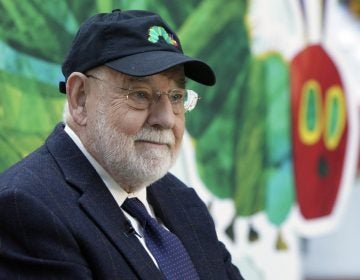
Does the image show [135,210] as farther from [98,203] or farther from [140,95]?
[140,95]

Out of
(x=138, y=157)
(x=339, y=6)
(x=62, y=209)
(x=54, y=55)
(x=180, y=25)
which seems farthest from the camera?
(x=339, y=6)

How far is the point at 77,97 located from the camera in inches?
94.1

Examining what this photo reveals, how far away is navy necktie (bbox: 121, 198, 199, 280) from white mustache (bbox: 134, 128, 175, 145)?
0.60 feet

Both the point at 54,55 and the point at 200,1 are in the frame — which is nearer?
the point at 54,55

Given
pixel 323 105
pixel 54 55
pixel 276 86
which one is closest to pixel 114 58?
pixel 54 55

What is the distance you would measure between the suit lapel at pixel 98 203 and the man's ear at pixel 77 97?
0.06 meters

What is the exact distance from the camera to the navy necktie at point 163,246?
2330 millimetres

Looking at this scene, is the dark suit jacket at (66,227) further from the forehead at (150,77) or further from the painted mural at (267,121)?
the painted mural at (267,121)

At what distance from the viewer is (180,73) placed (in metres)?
2.43

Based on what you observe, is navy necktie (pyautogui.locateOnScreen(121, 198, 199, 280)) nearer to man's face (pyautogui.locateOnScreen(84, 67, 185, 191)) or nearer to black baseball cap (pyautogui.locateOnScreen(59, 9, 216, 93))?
man's face (pyautogui.locateOnScreen(84, 67, 185, 191))

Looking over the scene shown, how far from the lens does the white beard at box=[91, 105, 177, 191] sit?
232 centimetres

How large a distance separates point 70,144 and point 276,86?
1947mm

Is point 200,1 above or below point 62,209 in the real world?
above

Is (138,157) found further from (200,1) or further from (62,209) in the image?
(200,1)
